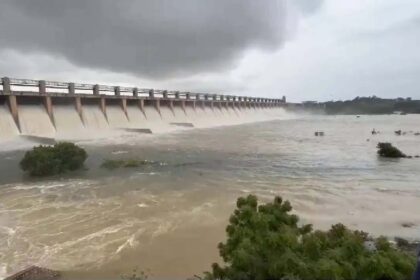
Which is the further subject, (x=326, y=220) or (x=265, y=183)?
(x=265, y=183)

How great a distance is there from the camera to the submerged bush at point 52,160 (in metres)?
22.9

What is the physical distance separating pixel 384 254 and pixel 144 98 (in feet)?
181

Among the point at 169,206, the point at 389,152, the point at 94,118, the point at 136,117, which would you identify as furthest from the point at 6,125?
the point at 389,152

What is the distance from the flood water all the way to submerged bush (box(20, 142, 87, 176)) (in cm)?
95

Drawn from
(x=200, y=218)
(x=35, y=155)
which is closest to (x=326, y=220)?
(x=200, y=218)

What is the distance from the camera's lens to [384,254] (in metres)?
5.82

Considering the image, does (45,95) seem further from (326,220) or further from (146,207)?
(326,220)

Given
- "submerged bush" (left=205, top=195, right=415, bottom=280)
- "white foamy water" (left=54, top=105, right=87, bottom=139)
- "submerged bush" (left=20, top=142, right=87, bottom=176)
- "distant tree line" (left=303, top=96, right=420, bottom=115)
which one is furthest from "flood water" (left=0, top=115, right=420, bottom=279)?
"distant tree line" (left=303, top=96, right=420, bottom=115)

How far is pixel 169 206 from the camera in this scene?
618 inches

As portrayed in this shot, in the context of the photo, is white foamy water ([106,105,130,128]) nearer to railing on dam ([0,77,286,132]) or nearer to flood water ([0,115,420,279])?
railing on dam ([0,77,286,132])

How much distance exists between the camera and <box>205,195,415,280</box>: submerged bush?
548 cm

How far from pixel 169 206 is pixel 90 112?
112 feet

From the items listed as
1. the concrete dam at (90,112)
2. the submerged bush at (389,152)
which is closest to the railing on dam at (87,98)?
the concrete dam at (90,112)

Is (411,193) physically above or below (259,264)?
below
